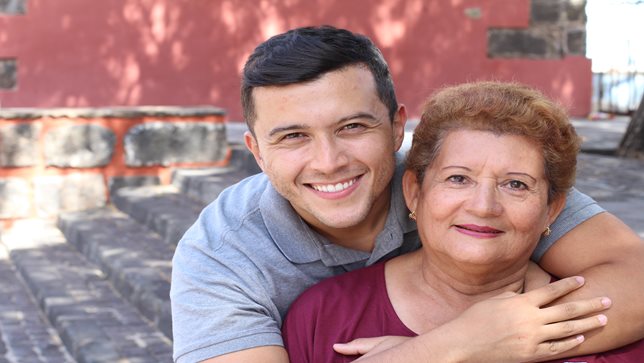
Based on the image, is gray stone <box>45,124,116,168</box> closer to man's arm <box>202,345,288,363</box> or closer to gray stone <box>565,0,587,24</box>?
gray stone <box>565,0,587,24</box>

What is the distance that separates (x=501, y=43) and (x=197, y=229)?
7255mm

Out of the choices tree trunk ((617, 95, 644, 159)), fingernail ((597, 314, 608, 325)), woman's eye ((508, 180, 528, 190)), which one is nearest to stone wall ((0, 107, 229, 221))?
tree trunk ((617, 95, 644, 159))

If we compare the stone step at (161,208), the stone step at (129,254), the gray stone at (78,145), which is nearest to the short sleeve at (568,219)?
the stone step at (129,254)

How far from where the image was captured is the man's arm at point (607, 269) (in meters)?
2.46

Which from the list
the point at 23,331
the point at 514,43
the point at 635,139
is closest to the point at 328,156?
the point at 23,331

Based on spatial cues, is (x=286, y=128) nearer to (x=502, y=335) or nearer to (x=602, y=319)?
(x=502, y=335)

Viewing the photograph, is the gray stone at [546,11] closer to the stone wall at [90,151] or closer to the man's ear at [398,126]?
the stone wall at [90,151]

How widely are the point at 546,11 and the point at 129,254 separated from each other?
5174mm

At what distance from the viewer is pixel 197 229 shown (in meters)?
2.69

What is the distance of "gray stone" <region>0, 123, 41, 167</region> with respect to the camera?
270 inches

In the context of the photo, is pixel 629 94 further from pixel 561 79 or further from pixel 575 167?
pixel 575 167

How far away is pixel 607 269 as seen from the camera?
2.54 meters

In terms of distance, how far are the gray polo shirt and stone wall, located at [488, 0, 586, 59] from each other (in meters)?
6.97

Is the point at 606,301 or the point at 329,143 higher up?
the point at 329,143
